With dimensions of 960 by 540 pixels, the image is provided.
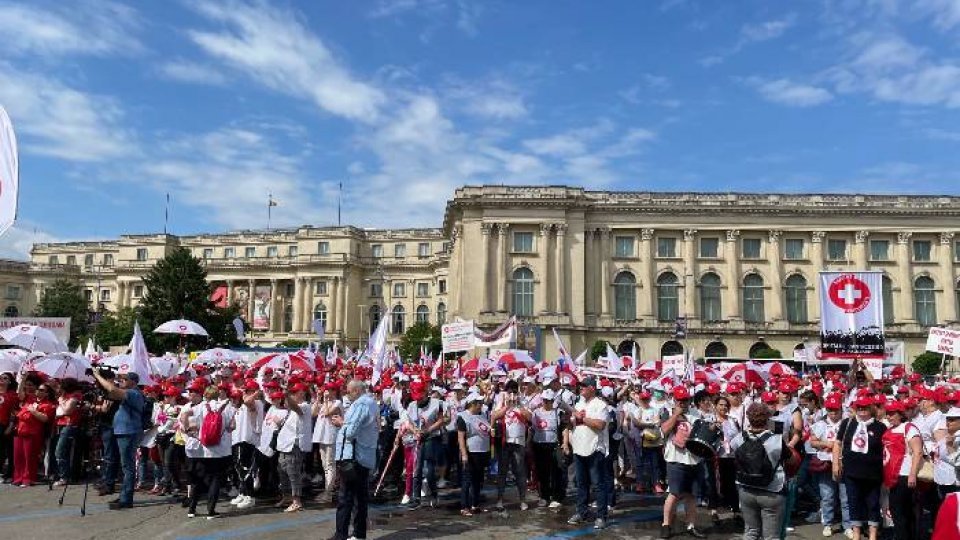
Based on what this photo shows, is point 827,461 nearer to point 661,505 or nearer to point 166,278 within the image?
point 661,505

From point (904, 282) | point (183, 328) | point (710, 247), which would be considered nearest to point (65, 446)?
point (183, 328)

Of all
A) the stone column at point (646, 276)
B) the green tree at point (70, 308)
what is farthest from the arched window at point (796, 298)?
the green tree at point (70, 308)

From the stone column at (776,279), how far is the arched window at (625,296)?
1226 centimetres

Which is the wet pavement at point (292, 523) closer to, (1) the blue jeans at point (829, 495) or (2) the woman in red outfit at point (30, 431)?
(1) the blue jeans at point (829, 495)

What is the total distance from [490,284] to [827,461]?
53.9 meters

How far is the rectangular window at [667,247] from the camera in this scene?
2650 inches

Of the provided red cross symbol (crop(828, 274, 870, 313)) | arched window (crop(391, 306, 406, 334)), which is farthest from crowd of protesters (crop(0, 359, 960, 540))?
arched window (crop(391, 306, 406, 334))

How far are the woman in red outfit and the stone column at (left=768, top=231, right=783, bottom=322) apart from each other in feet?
204

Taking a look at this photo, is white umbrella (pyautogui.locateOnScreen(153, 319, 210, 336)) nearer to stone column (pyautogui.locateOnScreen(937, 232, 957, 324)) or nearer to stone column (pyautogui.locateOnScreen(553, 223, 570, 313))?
stone column (pyautogui.locateOnScreen(553, 223, 570, 313))

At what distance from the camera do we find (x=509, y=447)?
12.0 meters

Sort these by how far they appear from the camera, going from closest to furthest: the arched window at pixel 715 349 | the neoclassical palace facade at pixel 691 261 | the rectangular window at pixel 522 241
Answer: the neoclassical palace facade at pixel 691 261
the arched window at pixel 715 349
the rectangular window at pixel 522 241

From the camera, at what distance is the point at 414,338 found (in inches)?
2899

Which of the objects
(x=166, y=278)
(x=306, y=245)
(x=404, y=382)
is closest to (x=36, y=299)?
(x=306, y=245)

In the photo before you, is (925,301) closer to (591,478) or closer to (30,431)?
(591,478)
